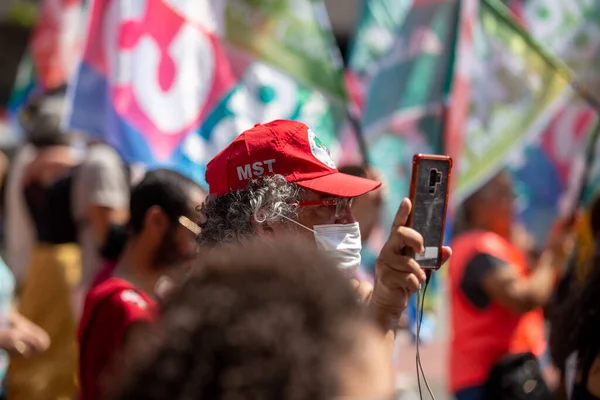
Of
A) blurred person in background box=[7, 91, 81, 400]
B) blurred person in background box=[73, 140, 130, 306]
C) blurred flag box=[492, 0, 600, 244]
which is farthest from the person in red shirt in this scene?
blurred flag box=[492, 0, 600, 244]

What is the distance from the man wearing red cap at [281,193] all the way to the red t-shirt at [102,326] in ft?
1.50

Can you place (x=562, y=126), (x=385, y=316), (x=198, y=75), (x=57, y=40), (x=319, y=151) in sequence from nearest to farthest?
(x=385, y=316)
(x=319, y=151)
(x=198, y=75)
(x=562, y=126)
(x=57, y=40)

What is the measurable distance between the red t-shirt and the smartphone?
0.88 metres

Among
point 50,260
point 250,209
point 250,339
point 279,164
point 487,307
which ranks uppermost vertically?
point 250,339

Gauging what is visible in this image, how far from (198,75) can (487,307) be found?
1866mm

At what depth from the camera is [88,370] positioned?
2.73 m

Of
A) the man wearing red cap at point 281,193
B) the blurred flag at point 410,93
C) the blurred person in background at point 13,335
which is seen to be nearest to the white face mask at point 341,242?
the man wearing red cap at point 281,193

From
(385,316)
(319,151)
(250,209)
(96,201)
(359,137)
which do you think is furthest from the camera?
(96,201)

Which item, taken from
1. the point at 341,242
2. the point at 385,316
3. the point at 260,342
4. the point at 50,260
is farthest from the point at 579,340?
the point at 50,260

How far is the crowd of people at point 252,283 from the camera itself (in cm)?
110

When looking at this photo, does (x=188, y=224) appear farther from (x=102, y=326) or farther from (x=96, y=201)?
(x=96, y=201)

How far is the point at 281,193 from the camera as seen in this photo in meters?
2.30

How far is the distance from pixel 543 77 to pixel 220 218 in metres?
3.78

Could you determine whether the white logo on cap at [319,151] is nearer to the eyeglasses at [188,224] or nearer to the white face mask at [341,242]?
the white face mask at [341,242]
